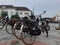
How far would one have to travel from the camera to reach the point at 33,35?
49.1 feet

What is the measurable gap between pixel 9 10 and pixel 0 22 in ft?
264

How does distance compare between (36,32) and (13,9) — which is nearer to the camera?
(36,32)

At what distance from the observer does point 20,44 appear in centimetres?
1217

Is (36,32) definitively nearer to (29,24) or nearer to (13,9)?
(29,24)

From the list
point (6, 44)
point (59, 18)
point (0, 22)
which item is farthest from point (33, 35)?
point (59, 18)

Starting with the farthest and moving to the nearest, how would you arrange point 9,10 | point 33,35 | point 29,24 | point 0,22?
point 9,10, point 0,22, point 33,35, point 29,24

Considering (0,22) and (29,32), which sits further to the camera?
(0,22)

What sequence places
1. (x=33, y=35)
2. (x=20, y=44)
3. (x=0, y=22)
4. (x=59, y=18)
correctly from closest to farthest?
(x=20, y=44) < (x=33, y=35) < (x=0, y=22) < (x=59, y=18)

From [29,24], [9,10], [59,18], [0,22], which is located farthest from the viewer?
[9,10]

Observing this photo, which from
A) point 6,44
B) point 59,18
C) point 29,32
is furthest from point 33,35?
point 59,18

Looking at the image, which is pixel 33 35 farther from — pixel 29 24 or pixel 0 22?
pixel 0 22

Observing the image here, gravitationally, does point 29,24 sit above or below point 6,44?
above

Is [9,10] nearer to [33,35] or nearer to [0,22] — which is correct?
[0,22]

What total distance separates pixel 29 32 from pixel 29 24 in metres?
1.38
